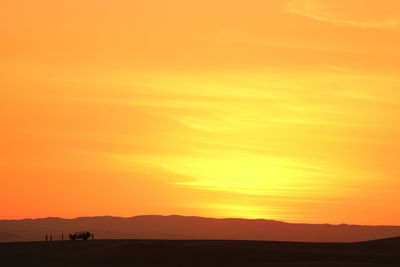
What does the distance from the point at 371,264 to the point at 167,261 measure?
1445 centimetres

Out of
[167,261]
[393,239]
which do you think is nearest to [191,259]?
[167,261]

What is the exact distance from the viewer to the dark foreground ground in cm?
6738

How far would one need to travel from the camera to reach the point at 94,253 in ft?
238

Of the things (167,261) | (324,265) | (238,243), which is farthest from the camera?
(238,243)

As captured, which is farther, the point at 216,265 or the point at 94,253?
the point at 94,253

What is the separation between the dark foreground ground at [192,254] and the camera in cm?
6738

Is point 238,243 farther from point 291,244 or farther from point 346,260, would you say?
point 346,260

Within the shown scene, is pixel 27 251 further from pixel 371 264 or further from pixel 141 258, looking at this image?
pixel 371 264

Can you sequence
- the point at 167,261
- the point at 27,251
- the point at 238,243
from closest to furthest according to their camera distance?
the point at 167,261 < the point at 27,251 < the point at 238,243

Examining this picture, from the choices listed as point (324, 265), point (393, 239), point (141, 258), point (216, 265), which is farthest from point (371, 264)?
point (393, 239)

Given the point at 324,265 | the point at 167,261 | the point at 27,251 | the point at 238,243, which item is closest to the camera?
the point at 324,265

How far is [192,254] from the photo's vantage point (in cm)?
7244

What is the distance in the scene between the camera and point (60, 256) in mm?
71062

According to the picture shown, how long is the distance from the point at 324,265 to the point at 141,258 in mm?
14437
